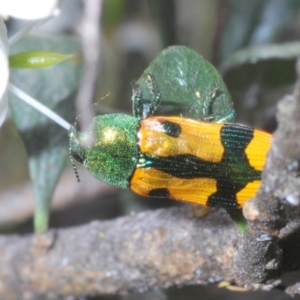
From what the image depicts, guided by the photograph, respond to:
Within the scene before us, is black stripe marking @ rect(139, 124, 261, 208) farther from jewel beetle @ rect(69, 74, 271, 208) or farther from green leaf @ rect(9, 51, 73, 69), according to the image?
green leaf @ rect(9, 51, 73, 69)

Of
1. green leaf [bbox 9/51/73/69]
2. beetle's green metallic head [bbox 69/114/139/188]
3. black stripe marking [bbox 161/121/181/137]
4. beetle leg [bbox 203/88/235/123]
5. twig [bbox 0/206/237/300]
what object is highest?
green leaf [bbox 9/51/73/69]

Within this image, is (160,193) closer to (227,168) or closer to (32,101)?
(227,168)

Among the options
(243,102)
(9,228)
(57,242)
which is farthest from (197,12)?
(57,242)

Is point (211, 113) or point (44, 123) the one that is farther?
point (44, 123)

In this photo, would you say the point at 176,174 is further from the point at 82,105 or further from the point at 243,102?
the point at 243,102

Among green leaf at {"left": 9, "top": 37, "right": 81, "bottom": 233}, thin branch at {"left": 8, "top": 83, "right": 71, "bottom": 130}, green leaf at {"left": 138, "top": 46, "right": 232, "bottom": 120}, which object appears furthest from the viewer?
green leaf at {"left": 9, "top": 37, "right": 81, "bottom": 233}

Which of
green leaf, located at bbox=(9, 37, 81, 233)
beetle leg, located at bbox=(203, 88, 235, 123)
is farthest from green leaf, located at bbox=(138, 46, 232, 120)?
green leaf, located at bbox=(9, 37, 81, 233)

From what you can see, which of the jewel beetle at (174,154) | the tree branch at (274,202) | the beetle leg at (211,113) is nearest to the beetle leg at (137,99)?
the jewel beetle at (174,154)

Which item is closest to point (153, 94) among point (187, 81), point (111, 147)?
point (187, 81)
